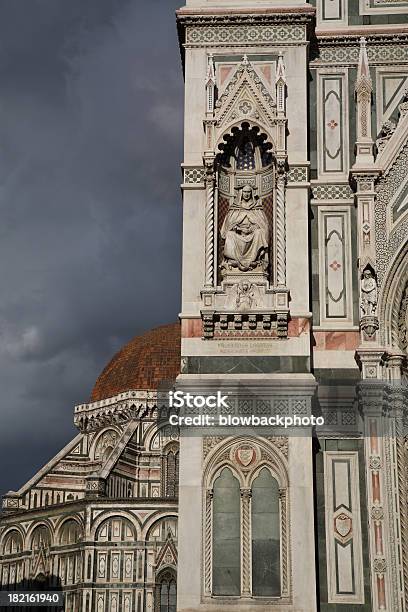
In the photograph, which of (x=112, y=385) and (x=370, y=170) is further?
(x=112, y=385)

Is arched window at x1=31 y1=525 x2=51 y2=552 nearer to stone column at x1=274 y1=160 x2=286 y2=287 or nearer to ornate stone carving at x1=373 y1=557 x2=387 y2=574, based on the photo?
stone column at x1=274 y1=160 x2=286 y2=287

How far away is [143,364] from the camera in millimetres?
51000

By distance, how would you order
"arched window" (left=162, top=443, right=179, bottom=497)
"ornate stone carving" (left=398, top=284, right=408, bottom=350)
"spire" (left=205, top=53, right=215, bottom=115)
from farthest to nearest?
"arched window" (left=162, top=443, right=179, bottom=497)
"spire" (left=205, top=53, right=215, bottom=115)
"ornate stone carving" (left=398, top=284, right=408, bottom=350)

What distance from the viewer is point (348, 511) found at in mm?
14445

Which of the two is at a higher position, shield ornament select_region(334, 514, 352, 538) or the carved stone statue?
the carved stone statue

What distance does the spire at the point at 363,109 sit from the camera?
1586cm

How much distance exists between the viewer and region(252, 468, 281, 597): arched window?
45.4 ft

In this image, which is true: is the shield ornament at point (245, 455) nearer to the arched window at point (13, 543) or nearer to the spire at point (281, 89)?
the spire at point (281, 89)

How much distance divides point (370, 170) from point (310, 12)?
2469 mm

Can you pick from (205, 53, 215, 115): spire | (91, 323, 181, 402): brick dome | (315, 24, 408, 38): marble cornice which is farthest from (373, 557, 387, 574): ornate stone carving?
(91, 323, 181, 402): brick dome

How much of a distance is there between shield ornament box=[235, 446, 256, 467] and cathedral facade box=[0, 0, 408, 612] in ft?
0.13

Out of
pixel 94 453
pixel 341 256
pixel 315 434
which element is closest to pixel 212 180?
pixel 341 256

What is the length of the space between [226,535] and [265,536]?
484mm

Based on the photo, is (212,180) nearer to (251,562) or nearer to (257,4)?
(257,4)
